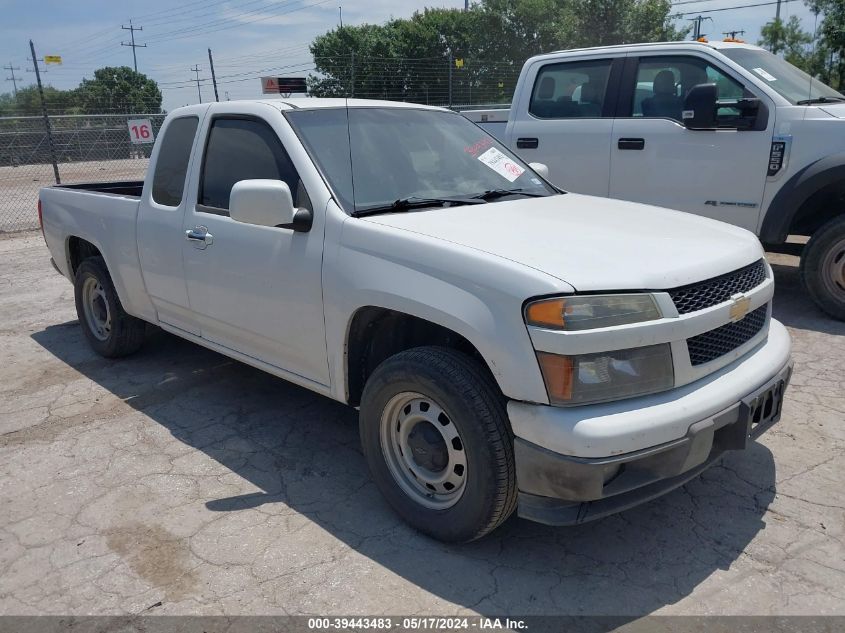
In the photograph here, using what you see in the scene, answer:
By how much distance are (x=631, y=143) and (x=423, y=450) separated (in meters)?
4.33

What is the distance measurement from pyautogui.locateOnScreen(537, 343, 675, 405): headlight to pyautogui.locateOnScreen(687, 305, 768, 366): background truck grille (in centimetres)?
20

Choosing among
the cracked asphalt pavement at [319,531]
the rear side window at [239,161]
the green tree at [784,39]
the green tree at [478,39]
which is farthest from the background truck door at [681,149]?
the green tree at [784,39]

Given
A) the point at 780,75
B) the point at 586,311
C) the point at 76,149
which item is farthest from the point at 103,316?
the point at 76,149

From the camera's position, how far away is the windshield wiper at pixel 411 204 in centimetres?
332

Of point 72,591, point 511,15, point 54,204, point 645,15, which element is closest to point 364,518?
point 72,591

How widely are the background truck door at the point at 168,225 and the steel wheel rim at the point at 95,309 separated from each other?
108 cm

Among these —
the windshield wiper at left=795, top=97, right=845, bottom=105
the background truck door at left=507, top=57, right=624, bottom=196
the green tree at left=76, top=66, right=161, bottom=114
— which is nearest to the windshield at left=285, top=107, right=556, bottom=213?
the background truck door at left=507, top=57, right=624, bottom=196

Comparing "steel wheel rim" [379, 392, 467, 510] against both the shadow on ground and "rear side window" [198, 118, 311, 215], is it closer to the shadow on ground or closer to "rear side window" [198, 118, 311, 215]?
the shadow on ground

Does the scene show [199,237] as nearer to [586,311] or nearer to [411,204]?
[411,204]

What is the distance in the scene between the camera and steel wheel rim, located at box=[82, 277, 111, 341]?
548 cm

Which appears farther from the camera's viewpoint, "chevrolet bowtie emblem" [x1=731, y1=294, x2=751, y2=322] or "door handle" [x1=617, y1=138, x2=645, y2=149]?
"door handle" [x1=617, y1=138, x2=645, y2=149]

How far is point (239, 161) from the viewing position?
3.94 m

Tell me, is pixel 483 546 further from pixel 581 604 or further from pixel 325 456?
pixel 325 456

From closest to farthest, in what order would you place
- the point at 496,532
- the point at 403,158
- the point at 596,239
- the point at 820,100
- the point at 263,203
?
the point at 596,239, the point at 496,532, the point at 263,203, the point at 403,158, the point at 820,100
